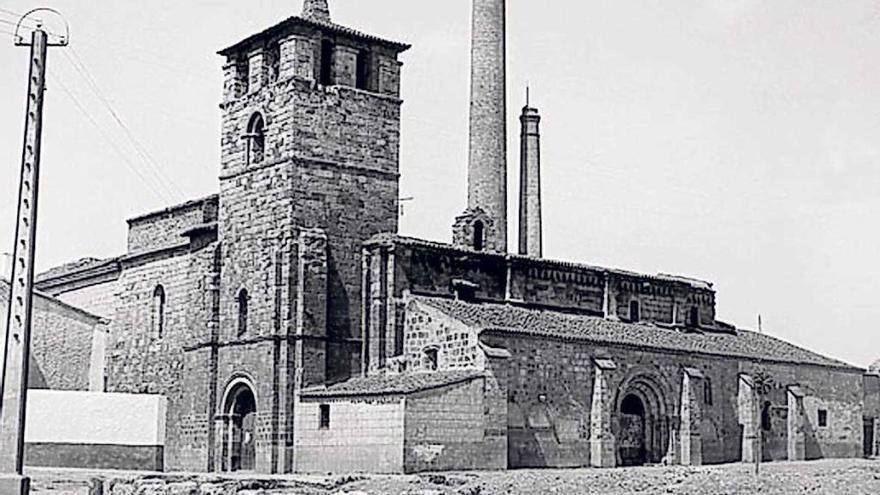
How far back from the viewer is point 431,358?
40.0 metres

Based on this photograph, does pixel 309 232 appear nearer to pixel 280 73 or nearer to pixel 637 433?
pixel 280 73

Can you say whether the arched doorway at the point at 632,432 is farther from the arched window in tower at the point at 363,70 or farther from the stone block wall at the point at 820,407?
the arched window in tower at the point at 363,70

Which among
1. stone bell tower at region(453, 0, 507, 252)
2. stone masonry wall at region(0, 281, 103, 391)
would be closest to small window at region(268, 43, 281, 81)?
stone bell tower at region(453, 0, 507, 252)

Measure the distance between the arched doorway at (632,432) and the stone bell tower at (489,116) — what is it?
880cm

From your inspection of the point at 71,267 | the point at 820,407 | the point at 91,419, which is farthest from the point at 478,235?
the point at 71,267

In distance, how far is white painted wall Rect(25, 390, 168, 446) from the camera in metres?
43.8

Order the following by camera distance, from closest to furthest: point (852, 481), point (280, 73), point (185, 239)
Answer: point (852, 481)
point (280, 73)
point (185, 239)

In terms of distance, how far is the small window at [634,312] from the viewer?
158 feet

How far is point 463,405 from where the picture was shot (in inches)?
1467

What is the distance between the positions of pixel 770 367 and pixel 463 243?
12824mm

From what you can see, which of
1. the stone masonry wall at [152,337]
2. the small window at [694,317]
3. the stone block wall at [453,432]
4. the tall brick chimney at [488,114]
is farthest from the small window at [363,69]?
the small window at [694,317]

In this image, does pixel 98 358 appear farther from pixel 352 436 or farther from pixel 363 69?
pixel 352 436

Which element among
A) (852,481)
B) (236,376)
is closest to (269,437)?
(236,376)

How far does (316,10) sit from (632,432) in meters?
17.2
